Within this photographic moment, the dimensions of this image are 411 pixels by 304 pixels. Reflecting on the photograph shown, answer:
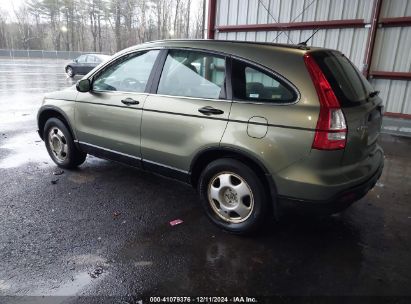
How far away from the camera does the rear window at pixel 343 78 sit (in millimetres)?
Result: 2824

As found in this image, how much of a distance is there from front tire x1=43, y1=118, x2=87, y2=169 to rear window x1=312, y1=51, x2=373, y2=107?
3.49m

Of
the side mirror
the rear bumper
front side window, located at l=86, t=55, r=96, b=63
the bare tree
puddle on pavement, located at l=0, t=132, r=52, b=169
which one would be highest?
the bare tree

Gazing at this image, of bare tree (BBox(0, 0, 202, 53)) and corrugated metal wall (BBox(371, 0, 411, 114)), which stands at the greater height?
bare tree (BBox(0, 0, 202, 53))

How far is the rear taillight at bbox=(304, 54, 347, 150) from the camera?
2.65m

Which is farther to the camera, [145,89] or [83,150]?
[83,150]

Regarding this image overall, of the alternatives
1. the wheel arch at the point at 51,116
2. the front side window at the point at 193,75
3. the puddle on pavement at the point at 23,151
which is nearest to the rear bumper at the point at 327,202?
the front side window at the point at 193,75

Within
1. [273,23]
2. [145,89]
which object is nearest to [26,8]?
[273,23]

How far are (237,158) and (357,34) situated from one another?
716 cm

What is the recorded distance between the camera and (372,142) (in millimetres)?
3182

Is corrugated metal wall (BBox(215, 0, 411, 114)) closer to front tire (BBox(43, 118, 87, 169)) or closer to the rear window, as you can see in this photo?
the rear window

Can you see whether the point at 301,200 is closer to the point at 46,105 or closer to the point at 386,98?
the point at 46,105

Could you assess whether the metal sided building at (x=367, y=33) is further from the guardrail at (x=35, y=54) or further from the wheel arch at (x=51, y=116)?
the guardrail at (x=35, y=54)

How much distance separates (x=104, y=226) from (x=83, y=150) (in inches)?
61.9

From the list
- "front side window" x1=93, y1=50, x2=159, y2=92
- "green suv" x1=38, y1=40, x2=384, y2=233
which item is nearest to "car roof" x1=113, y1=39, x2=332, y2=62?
"green suv" x1=38, y1=40, x2=384, y2=233
